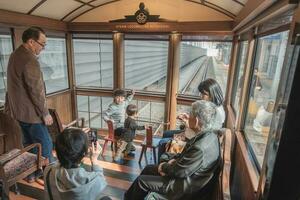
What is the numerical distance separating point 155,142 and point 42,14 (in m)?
2.64

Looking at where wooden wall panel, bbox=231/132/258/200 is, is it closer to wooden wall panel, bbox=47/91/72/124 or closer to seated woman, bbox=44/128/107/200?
seated woman, bbox=44/128/107/200

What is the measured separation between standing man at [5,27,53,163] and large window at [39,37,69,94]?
1.61 meters

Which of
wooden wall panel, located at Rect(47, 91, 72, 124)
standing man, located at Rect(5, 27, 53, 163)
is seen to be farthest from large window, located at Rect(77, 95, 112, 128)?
standing man, located at Rect(5, 27, 53, 163)

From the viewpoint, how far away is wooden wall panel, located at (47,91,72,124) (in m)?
3.83

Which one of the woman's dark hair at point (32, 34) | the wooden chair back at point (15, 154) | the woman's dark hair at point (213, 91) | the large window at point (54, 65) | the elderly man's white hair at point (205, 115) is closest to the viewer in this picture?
the elderly man's white hair at point (205, 115)

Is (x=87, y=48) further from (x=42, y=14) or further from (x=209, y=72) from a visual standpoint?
(x=209, y=72)

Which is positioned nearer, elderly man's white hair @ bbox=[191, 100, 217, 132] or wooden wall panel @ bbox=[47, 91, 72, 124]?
elderly man's white hair @ bbox=[191, 100, 217, 132]

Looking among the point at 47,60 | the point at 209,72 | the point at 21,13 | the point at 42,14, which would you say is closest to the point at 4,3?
the point at 21,13

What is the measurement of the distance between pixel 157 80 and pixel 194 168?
2.75 m

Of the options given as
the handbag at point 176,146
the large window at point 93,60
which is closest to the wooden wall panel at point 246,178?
the handbag at point 176,146

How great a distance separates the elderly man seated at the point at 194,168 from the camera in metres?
1.42

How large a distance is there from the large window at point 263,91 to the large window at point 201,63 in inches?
55.2

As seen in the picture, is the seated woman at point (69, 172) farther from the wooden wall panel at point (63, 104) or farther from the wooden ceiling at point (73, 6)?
the wooden wall panel at point (63, 104)

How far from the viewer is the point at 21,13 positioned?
294 cm
